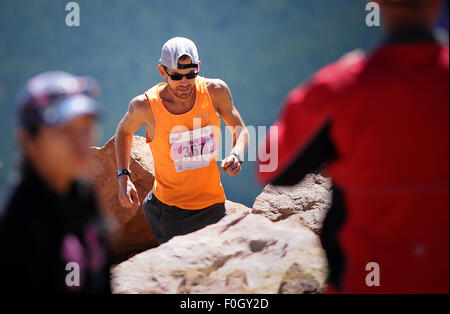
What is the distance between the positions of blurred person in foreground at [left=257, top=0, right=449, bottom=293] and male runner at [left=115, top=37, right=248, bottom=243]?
6.59 feet

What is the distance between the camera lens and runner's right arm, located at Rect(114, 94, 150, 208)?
3678 mm

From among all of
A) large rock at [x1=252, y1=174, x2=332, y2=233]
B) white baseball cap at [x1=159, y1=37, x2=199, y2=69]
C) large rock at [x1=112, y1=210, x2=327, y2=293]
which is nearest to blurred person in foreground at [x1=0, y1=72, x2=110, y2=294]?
large rock at [x1=112, y1=210, x2=327, y2=293]

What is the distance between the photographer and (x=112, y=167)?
5012 mm

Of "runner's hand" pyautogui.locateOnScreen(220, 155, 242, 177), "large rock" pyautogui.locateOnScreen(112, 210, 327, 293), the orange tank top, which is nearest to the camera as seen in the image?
"large rock" pyautogui.locateOnScreen(112, 210, 327, 293)

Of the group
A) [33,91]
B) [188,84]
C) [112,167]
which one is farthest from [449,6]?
[112,167]

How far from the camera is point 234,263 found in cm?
289

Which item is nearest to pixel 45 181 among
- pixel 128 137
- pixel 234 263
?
pixel 234 263

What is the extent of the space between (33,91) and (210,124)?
90.9 inches

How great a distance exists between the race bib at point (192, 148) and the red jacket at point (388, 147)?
2.11m

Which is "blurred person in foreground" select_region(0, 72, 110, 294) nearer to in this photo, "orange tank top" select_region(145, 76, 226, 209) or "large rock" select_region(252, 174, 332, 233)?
"orange tank top" select_region(145, 76, 226, 209)

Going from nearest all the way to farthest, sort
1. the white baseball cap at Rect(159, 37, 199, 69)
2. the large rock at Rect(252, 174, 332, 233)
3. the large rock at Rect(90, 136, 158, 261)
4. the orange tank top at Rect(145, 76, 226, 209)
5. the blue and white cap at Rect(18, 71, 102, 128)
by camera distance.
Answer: the blue and white cap at Rect(18, 71, 102, 128) < the white baseball cap at Rect(159, 37, 199, 69) < the orange tank top at Rect(145, 76, 226, 209) < the large rock at Rect(252, 174, 332, 233) < the large rock at Rect(90, 136, 158, 261)

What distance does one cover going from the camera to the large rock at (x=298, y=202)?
457cm

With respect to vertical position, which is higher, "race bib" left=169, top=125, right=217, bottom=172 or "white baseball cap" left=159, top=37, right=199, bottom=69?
"white baseball cap" left=159, top=37, right=199, bottom=69

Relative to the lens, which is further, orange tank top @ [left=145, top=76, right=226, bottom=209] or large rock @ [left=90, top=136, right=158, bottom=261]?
large rock @ [left=90, top=136, right=158, bottom=261]
